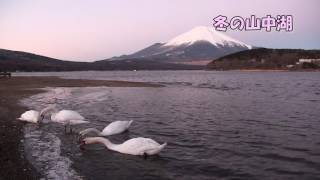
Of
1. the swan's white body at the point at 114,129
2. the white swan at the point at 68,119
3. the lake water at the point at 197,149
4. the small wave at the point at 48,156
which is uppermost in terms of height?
the white swan at the point at 68,119

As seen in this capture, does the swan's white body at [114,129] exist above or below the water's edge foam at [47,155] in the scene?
above

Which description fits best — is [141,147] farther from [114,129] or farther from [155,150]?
[114,129]

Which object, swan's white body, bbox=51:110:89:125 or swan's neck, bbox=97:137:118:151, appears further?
swan's white body, bbox=51:110:89:125

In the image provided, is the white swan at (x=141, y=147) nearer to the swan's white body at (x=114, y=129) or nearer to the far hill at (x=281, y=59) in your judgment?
the swan's white body at (x=114, y=129)

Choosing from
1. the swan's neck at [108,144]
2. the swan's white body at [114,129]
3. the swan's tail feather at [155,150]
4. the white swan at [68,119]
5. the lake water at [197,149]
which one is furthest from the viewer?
the white swan at [68,119]

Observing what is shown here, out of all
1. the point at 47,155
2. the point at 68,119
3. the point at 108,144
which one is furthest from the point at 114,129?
the point at 47,155

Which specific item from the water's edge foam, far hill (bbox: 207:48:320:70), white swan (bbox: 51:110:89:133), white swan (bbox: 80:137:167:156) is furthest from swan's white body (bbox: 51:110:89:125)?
far hill (bbox: 207:48:320:70)

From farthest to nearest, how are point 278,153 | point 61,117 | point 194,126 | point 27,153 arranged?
point 194,126 → point 61,117 → point 278,153 → point 27,153

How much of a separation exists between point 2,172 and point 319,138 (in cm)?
1125

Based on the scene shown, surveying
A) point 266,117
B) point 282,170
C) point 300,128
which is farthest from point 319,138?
point 266,117

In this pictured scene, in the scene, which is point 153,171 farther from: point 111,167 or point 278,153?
point 278,153

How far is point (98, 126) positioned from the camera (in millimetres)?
19938

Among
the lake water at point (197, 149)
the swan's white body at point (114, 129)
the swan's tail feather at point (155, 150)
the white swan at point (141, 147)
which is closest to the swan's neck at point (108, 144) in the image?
the white swan at point (141, 147)

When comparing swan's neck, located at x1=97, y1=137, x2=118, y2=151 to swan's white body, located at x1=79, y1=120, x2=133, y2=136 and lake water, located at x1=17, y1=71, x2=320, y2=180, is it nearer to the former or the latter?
lake water, located at x1=17, y1=71, x2=320, y2=180
